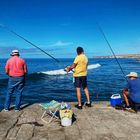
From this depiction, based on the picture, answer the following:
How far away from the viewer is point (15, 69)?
8562 millimetres

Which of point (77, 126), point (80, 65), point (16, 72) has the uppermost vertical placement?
point (80, 65)

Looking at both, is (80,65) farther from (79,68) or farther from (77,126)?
(77,126)

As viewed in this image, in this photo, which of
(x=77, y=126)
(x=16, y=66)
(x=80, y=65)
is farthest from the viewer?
(x=80, y=65)

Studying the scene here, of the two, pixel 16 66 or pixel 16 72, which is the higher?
pixel 16 66

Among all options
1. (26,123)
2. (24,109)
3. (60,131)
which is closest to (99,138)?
(60,131)

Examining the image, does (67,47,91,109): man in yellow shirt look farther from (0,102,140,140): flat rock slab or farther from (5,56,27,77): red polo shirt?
(5,56,27,77): red polo shirt

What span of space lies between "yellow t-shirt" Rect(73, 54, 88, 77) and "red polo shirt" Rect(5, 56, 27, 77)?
1714mm

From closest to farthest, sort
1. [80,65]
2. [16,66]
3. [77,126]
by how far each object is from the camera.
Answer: [77,126]
[16,66]
[80,65]

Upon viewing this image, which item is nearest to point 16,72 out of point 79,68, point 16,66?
point 16,66

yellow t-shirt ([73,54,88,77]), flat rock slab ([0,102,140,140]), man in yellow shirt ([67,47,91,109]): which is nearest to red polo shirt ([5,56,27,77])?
flat rock slab ([0,102,140,140])

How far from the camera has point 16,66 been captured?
8539 millimetres

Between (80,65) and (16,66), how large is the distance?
2.08 metres

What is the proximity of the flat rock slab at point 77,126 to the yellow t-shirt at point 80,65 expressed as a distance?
1.23 m

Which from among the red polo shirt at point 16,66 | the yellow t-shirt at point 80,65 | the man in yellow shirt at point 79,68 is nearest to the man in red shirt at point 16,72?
the red polo shirt at point 16,66
